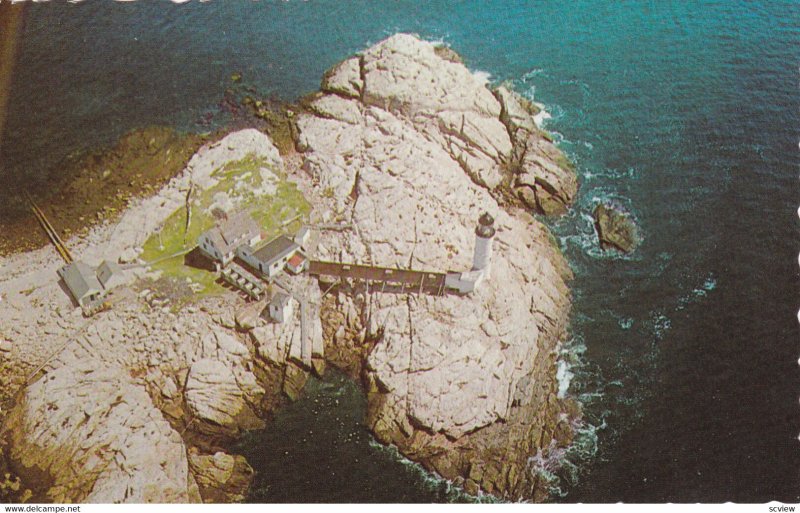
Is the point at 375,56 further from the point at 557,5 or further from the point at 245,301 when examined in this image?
the point at 245,301

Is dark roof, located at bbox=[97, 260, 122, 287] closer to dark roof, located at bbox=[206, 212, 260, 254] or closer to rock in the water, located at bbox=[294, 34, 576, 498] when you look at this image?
dark roof, located at bbox=[206, 212, 260, 254]

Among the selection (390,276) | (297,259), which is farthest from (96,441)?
(390,276)

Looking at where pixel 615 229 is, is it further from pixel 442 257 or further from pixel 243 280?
pixel 243 280

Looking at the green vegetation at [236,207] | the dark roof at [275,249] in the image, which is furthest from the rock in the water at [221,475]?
the dark roof at [275,249]

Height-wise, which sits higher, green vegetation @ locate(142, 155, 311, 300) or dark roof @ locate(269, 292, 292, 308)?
green vegetation @ locate(142, 155, 311, 300)

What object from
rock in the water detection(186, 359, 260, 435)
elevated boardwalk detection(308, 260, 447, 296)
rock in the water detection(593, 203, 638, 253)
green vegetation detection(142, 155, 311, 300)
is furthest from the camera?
rock in the water detection(593, 203, 638, 253)

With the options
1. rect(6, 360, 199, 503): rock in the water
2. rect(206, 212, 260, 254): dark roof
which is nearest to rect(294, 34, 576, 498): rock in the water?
rect(206, 212, 260, 254): dark roof

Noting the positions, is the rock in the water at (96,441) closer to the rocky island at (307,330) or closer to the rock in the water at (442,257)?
the rocky island at (307,330)

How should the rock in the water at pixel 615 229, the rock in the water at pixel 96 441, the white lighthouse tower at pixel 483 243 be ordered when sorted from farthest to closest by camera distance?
the rock in the water at pixel 615 229
the white lighthouse tower at pixel 483 243
the rock in the water at pixel 96 441
